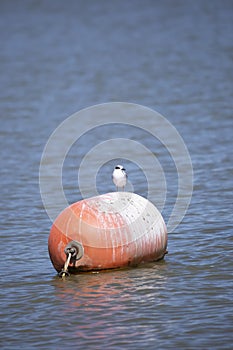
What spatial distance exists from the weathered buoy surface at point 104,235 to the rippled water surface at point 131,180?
0.94 ft

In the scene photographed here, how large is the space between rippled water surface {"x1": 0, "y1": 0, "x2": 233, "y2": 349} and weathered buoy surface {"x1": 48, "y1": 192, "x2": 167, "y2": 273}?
285 mm

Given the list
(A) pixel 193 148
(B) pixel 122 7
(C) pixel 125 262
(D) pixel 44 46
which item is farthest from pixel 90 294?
(B) pixel 122 7

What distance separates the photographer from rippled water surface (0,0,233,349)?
1177 cm

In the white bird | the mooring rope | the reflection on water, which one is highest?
the white bird

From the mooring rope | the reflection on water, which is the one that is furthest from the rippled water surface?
the mooring rope

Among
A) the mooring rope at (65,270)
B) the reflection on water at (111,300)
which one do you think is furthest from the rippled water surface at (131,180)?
the mooring rope at (65,270)

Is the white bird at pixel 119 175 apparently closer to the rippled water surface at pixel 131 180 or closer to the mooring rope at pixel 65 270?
the rippled water surface at pixel 131 180

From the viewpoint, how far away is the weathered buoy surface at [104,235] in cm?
1316

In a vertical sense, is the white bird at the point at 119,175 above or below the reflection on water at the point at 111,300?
above

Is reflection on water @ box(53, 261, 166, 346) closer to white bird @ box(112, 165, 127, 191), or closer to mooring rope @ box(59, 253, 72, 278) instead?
mooring rope @ box(59, 253, 72, 278)

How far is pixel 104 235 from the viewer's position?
1318 cm

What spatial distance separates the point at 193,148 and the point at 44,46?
29681mm

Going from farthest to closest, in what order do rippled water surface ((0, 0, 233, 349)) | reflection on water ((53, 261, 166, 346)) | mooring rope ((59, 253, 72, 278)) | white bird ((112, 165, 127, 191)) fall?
white bird ((112, 165, 127, 191)) < mooring rope ((59, 253, 72, 278)) < rippled water surface ((0, 0, 233, 349)) < reflection on water ((53, 261, 166, 346))

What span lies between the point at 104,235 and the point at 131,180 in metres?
7.34
